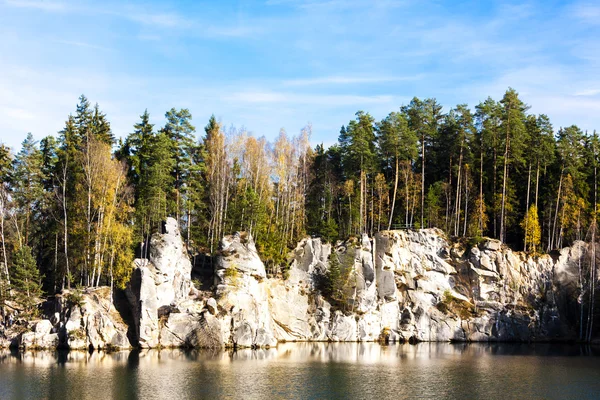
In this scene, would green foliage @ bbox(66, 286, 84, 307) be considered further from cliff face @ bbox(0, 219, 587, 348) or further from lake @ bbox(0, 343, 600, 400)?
lake @ bbox(0, 343, 600, 400)

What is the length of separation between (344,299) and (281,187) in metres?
16.8

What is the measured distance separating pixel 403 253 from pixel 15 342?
1694 inches

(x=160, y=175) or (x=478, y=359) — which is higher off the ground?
(x=160, y=175)

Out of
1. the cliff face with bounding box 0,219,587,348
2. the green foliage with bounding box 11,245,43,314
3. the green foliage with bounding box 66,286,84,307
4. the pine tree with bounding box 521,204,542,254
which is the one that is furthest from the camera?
the pine tree with bounding box 521,204,542,254

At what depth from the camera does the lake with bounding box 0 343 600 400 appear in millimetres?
33562

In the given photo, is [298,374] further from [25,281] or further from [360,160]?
[360,160]

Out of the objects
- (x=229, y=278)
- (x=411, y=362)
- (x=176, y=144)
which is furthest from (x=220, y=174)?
(x=411, y=362)

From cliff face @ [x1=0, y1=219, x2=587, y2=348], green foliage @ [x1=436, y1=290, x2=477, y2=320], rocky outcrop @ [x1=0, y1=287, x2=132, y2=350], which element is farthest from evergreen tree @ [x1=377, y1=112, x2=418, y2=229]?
rocky outcrop @ [x1=0, y1=287, x2=132, y2=350]

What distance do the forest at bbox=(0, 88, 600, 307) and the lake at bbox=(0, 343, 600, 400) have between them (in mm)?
13035

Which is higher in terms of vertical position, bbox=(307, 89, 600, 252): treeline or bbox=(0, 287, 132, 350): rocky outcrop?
bbox=(307, 89, 600, 252): treeline

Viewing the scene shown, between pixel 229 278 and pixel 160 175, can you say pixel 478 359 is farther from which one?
pixel 160 175

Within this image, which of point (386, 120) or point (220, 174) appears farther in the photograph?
point (386, 120)

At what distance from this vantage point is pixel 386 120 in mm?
77000

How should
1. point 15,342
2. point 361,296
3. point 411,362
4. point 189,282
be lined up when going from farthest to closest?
1. point 361,296
2. point 189,282
3. point 15,342
4. point 411,362
